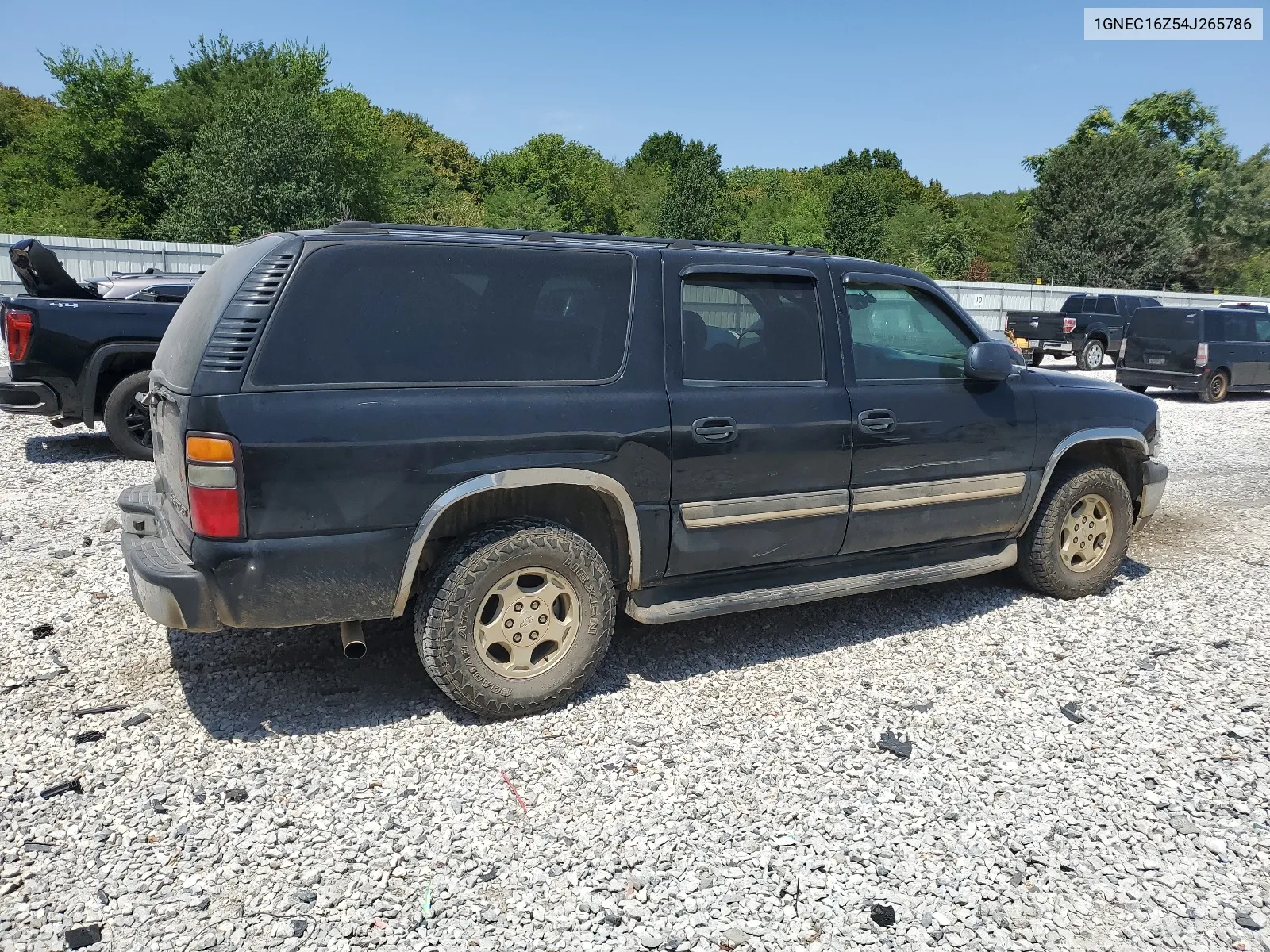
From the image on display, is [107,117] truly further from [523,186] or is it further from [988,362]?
[988,362]

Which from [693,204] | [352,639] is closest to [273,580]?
[352,639]

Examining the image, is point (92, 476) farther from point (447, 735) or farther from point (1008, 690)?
point (1008, 690)

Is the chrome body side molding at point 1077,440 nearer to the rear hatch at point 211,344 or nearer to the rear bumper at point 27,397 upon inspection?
the rear hatch at point 211,344

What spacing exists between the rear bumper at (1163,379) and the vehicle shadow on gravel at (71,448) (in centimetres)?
1657

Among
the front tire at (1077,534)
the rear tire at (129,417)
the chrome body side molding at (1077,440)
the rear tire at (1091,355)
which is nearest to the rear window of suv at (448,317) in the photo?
the chrome body side molding at (1077,440)

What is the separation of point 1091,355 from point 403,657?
70.3 ft

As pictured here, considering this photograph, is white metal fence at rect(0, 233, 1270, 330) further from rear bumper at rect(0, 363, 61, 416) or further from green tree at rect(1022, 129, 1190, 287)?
green tree at rect(1022, 129, 1190, 287)

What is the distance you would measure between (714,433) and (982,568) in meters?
2.03

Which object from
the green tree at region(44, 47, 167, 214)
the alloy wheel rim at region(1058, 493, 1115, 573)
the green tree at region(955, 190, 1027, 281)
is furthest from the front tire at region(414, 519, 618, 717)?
the green tree at region(955, 190, 1027, 281)

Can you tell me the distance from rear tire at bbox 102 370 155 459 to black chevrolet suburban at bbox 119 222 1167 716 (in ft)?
15.2

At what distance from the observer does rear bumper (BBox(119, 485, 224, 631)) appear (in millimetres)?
3346

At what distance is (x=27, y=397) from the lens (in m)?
8.09

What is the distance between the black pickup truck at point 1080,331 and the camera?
21.7 m

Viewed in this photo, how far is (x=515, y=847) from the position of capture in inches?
120
